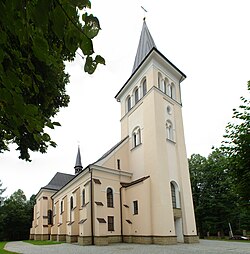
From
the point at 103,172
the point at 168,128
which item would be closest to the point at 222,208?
the point at 168,128

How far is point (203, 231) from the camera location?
38.8m

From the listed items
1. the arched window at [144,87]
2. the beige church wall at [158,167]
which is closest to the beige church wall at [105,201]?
the beige church wall at [158,167]

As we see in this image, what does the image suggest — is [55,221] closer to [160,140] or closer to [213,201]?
[160,140]

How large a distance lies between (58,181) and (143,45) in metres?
25.9

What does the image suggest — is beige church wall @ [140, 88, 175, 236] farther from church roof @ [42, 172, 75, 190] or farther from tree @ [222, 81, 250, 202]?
church roof @ [42, 172, 75, 190]

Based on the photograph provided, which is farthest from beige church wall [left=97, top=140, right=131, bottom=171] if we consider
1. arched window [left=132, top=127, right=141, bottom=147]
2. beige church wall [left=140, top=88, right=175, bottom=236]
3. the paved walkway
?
the paved walkway

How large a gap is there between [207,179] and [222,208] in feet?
15.3

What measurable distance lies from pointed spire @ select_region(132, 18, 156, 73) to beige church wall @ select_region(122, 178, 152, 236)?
1417 cm

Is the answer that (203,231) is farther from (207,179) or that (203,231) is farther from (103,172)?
(103,172)

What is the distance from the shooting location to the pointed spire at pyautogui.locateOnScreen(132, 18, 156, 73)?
28547mm

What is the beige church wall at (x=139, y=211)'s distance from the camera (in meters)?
20.2

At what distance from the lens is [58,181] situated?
42.5 meters

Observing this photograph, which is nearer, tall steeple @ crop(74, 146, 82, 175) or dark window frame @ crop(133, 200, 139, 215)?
dark window frame @ crop(133, 200, 139, 215)

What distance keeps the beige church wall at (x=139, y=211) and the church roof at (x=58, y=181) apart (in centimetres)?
2086
